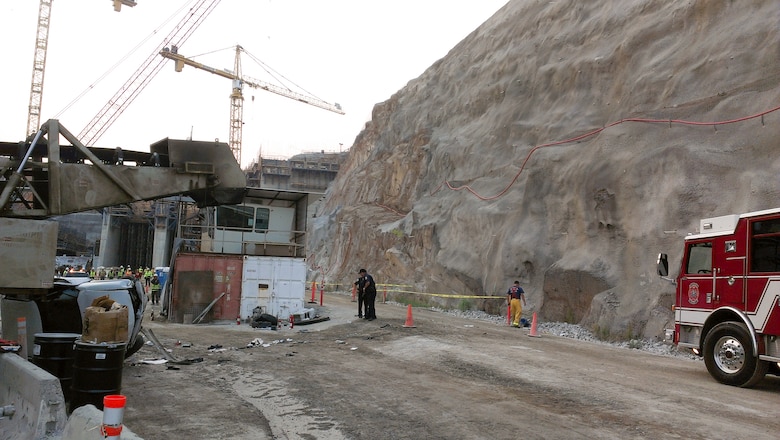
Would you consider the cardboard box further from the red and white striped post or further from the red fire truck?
the red fire truck

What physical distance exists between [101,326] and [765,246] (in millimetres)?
10033

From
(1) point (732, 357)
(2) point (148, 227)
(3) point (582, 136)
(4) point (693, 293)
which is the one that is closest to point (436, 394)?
(1) point (732, 357)

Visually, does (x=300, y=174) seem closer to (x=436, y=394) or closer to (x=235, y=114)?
(x=235, y=114)

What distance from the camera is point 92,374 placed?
21.5 ft

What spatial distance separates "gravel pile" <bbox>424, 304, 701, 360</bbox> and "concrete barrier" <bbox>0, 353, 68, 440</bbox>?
1244 cm

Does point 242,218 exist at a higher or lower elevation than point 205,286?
higher

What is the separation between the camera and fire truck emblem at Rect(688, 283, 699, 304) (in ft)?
35.1

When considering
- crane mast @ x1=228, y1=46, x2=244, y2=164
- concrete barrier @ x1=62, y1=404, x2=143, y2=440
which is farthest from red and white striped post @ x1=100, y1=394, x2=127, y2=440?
crane mast @ x1=228, y1=46, x2=244, y2=164

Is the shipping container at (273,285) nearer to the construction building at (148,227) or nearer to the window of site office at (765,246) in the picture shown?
the window of site office at (765,246)

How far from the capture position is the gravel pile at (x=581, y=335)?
45.5 feet

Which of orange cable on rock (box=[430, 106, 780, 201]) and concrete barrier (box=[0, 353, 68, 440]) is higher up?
orange cable on rock (box=[430, 106, 780, 201])

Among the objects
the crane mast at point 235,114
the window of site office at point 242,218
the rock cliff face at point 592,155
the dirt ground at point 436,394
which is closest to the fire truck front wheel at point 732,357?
the dirt ground at point 436,394

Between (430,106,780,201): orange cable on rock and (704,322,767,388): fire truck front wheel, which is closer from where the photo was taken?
(704,322,767,388): fire truck front wheel

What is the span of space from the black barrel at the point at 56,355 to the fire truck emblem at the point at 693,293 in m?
10.4
